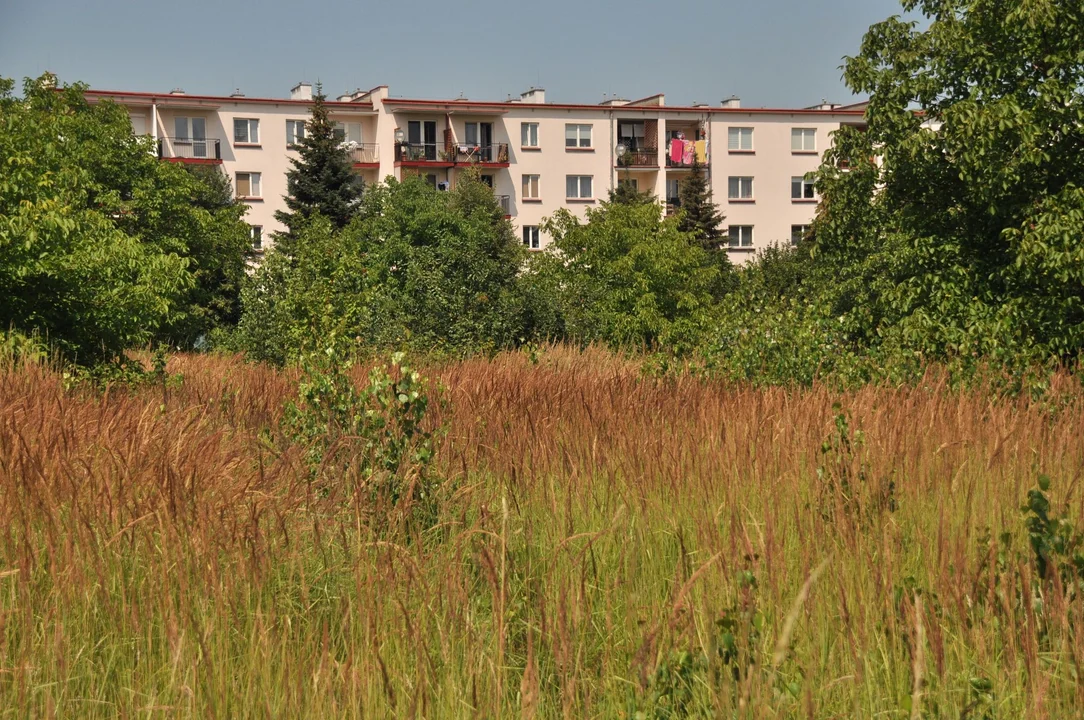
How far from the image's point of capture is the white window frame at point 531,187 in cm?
6712

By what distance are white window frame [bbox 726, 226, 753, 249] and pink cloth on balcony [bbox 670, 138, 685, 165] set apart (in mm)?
5291

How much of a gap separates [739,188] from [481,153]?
15.8 m

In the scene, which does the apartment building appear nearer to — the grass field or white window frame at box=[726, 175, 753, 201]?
white window frame at box=[726, 175, 753, 201]

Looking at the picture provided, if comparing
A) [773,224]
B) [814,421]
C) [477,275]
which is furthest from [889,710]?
[773,224]

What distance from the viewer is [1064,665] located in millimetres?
3164

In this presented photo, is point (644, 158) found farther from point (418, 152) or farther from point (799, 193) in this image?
point (418, 152)

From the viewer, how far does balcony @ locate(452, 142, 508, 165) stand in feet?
213

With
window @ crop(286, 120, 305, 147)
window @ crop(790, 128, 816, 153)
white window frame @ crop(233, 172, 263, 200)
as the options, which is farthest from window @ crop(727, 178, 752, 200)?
white window frame @ crop(233, 172, 263, 200)

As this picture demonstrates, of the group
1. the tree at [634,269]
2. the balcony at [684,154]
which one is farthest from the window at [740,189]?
the tree at [634,269]

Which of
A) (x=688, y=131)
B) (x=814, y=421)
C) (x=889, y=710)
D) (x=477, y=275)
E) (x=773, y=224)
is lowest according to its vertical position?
(x=889, y=710)

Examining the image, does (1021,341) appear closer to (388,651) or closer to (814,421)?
(814,421)

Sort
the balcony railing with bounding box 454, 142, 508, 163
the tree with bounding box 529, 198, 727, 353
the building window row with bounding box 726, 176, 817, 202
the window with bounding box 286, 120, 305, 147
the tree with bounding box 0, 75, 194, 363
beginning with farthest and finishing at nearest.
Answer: the building window row with bounding box 726, 176, 817, 202, the balcony railing with bounding box 454, 142, 508, 163, the window with bounding box 286, 120, 305, 147, the tree with bounding box 529, 198, 727, 353, the tree with bounding box 0, 75, 194, 363

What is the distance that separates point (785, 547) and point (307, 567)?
1.69 metres

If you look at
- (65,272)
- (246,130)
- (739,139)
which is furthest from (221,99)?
(65,272)
